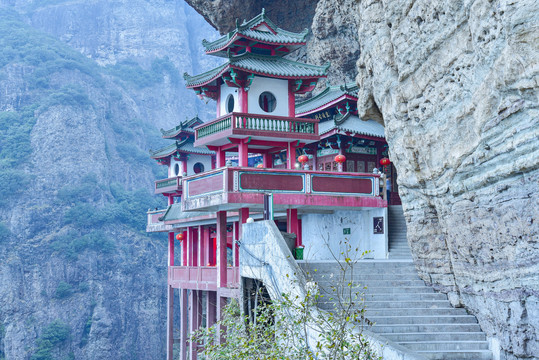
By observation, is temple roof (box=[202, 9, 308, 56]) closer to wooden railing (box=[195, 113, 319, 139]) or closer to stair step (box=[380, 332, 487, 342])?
wooden railing (box=[195, 113, 319, 139])

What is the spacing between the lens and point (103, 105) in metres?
84.3

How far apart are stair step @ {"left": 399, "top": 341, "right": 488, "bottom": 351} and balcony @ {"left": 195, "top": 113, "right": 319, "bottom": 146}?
1073cm

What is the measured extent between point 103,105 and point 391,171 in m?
65.9

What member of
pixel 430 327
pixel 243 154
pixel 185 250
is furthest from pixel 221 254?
pixel 185 250

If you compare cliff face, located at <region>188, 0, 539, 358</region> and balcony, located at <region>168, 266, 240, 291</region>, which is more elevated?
cliff face, located at <region>188, 0, 539, 358</region>

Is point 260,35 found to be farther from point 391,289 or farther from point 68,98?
point 68,98

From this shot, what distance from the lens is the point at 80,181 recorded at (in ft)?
233

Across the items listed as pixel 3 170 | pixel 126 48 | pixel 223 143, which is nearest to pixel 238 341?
pixel 223 143

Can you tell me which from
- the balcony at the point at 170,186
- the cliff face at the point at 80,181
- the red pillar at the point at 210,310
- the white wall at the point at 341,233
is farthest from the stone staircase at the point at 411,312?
the cliff face at the point at 80,181

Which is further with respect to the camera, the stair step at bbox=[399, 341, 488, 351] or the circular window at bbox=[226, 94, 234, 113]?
the circular window at bbox=[226, 94, 234, 113]

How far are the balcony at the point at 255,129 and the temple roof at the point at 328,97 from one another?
15.8 feet

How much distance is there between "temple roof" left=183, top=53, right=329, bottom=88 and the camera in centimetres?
2033

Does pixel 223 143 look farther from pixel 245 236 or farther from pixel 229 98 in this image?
pixel 245 236

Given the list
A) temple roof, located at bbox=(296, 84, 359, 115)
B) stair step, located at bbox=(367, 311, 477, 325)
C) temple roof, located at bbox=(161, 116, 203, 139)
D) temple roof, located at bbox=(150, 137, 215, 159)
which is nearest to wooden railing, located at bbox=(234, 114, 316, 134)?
temple roof, located at bbox=(296, 84, 359, 115)
